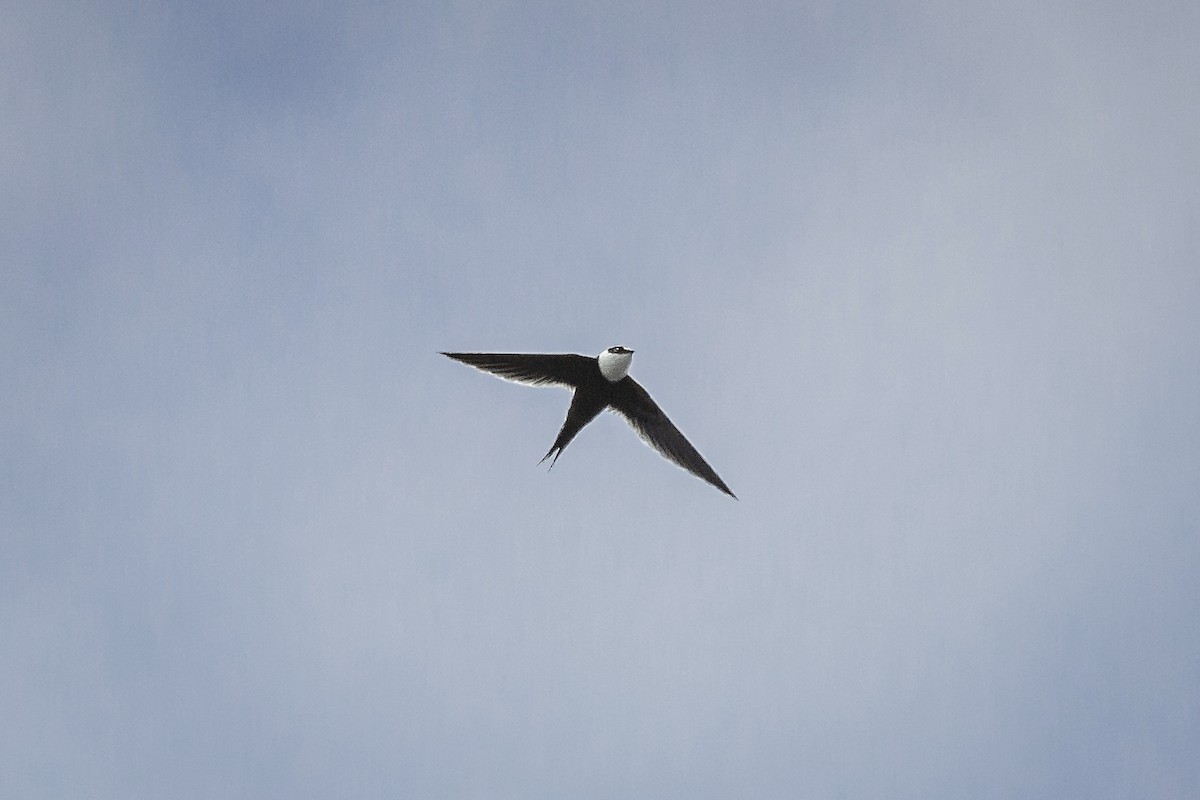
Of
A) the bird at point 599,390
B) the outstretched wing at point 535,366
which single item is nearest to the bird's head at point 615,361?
the bird at point 599,390

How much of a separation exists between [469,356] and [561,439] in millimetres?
1506

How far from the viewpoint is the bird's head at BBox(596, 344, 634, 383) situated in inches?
458

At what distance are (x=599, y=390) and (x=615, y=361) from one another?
818 millimetres

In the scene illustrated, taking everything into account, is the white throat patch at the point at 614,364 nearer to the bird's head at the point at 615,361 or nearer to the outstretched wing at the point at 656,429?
the bird's head at the point at 615,361

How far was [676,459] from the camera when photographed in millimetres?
12578

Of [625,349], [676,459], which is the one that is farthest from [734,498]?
[625,349]

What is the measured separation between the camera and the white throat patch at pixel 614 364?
11.7 metres

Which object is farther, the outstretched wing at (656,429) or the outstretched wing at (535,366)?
the outstretched wing at (656,429)

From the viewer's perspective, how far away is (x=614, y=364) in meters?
11.8

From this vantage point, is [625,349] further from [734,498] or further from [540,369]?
[734,498]

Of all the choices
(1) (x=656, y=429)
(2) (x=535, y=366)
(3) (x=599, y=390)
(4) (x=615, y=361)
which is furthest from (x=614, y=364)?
(1) (x=656, y=429)

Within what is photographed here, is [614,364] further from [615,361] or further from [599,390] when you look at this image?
[599,390]

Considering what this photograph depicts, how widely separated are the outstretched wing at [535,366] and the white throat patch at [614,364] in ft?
0.91

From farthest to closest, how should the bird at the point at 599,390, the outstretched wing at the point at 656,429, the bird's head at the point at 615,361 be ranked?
1. the outstretched wing at the point at 656,429
2. the bird at the point at 599,390
3. the bird's head at the point at 615,361
